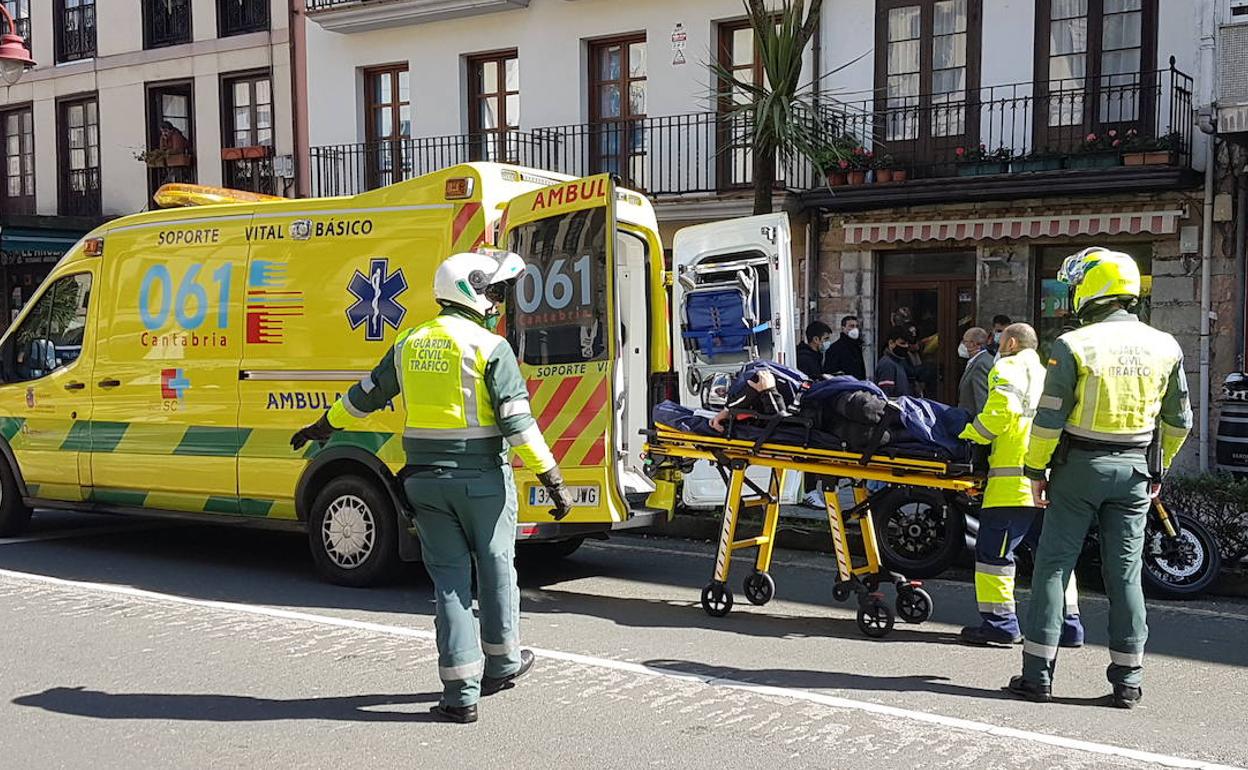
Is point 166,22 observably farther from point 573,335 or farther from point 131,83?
point 573,335

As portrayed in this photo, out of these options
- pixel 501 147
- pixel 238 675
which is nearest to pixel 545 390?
pixel 238 675

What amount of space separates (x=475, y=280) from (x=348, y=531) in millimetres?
3108

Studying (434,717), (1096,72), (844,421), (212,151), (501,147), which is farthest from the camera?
(212,151)

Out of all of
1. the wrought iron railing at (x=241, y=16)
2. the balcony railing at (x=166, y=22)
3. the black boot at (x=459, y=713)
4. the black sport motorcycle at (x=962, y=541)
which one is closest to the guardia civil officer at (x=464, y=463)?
the black boot at (x=459, y=713)

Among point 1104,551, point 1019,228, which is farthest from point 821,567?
point 1019,228

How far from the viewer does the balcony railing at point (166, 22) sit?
74.7ft

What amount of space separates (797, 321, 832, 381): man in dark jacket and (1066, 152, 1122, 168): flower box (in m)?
4.15

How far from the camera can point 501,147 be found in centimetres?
1934

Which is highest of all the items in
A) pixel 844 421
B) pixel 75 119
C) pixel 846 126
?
pixel 75 119

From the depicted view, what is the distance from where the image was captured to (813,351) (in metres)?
12.2

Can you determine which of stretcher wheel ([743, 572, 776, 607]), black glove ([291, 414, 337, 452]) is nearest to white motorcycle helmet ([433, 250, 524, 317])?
black glove ([291, 414, 337, 452])

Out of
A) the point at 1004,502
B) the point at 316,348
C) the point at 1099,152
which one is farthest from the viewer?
the point at 1099,152

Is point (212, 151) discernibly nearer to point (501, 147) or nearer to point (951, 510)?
point (501, 147)

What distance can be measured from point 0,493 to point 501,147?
10868 mm
